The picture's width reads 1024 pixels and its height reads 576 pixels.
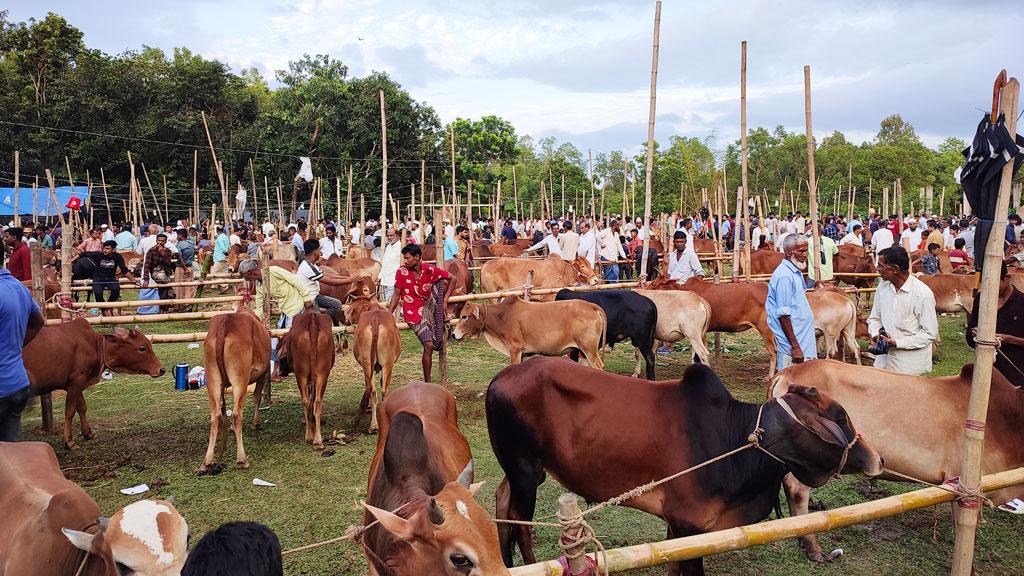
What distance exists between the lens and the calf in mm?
2236

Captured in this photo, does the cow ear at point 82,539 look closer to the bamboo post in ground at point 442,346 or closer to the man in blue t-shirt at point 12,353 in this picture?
the man in blue t-shirt at point 12,353

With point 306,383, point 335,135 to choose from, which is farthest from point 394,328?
point 335,135

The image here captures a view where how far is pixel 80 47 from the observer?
36594 millimetres

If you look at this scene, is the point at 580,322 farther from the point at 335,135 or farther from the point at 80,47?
the point at 80,47

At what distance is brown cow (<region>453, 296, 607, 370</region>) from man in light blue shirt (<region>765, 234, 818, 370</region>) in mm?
3575

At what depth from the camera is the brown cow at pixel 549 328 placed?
10.1 meters

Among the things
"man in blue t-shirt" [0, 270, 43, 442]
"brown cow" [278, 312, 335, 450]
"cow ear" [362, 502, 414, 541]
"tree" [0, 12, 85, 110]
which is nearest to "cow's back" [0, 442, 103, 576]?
"man in blue t-shirt" [0, 270, 43, 442]

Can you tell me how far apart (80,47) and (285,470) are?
39.4 m

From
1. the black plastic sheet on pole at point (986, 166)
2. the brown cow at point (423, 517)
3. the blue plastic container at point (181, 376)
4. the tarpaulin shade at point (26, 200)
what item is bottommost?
the blue plastic container at point (181, 376)

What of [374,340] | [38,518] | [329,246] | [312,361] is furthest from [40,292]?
[329,246]

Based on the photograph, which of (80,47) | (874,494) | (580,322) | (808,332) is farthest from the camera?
(80,47)

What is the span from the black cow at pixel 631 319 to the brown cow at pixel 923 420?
5296mm

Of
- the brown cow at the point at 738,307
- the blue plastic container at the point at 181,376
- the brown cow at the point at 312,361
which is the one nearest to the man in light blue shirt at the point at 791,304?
the brown cow at the point at 738,307

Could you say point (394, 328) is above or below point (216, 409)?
above
